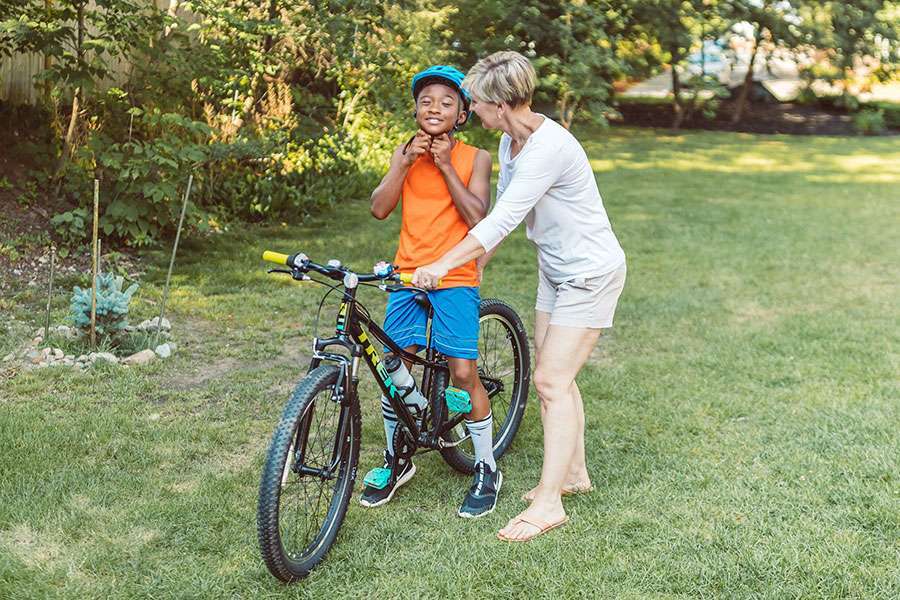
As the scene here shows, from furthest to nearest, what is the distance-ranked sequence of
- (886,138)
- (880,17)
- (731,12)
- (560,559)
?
(886,138) < (880,17) < (731,12) < (560,559)

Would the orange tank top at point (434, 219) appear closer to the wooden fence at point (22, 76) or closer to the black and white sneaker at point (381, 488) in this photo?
the black and white sneaker at point (381, 488)

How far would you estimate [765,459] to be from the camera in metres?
4.35

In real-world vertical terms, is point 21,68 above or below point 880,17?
below

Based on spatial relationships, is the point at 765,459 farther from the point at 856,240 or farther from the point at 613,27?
the point at 856,240

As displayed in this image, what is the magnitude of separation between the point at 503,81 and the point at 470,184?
1.38 feet

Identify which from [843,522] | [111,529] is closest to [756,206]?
[843,522]

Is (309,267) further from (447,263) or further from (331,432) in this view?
(331,432)

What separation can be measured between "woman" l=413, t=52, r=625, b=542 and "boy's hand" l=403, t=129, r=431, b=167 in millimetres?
208

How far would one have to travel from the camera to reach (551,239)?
366 cm

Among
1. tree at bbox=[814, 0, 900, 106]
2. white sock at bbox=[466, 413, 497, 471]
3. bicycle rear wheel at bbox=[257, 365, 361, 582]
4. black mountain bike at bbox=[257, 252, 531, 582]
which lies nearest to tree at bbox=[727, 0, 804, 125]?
tree at bbox=[814, 0, 900, 106]

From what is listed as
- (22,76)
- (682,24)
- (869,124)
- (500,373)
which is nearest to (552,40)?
(500,373)

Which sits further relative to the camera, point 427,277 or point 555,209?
point 555,209

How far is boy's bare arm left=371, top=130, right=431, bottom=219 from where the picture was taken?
3564 mm

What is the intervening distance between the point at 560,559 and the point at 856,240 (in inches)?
296
